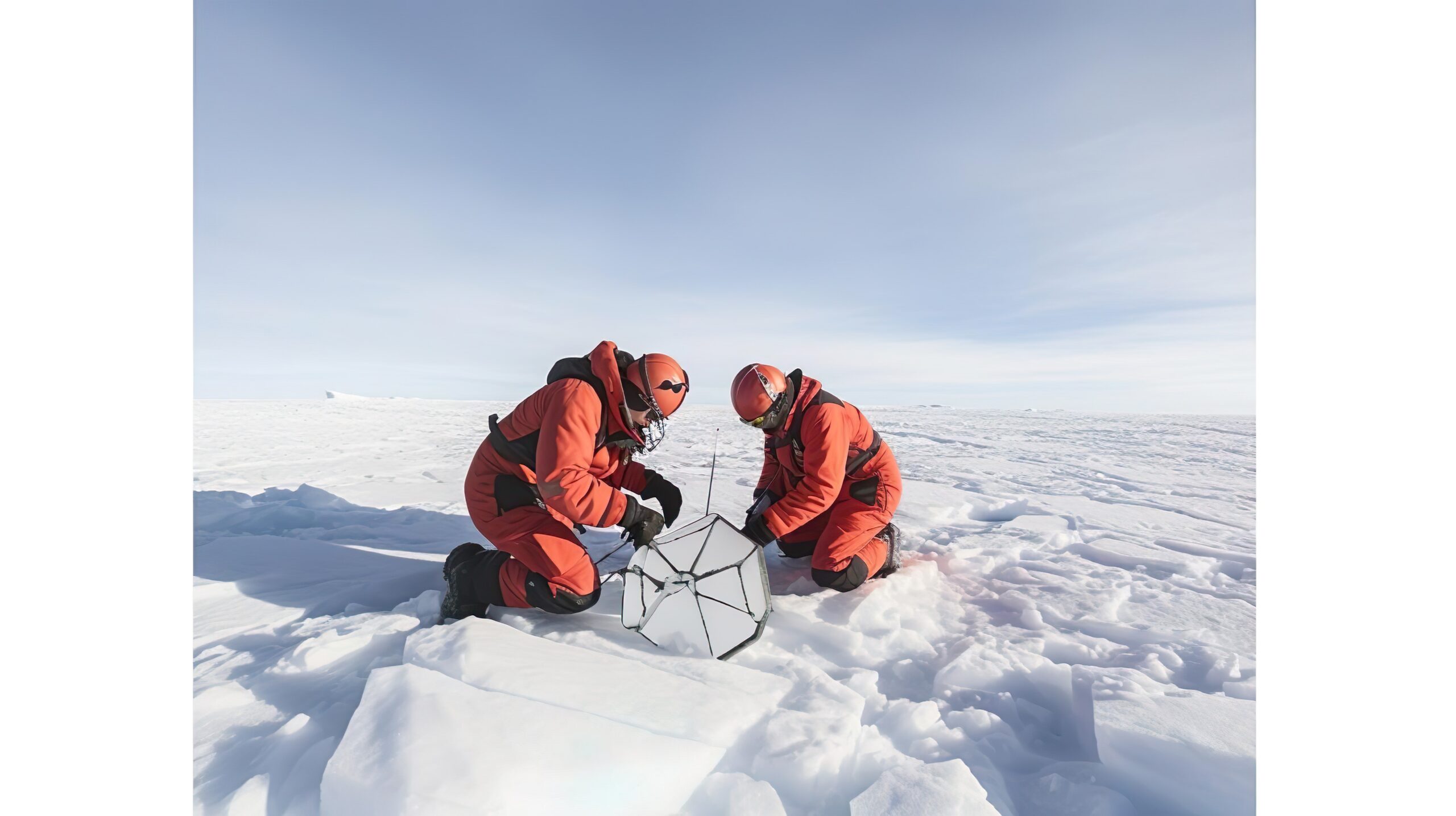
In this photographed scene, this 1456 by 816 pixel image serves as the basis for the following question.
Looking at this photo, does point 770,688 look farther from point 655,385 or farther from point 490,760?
point 655,385

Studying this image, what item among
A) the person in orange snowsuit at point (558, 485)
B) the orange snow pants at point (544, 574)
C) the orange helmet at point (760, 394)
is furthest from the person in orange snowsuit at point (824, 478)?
the orange snow pants at point (544, 574)

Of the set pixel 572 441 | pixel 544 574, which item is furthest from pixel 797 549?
pixel 572 441

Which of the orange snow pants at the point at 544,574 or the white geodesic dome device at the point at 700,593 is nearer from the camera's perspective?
the white geodesic dome device at the point at 700,593

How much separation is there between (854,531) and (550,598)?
1.64 m

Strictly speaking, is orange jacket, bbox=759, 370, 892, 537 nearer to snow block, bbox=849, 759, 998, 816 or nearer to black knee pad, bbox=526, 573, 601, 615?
black knee pad, bbox=526, 573, 601, 615

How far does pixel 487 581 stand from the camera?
8.51 feet

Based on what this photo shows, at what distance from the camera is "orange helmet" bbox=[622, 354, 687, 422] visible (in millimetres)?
2662

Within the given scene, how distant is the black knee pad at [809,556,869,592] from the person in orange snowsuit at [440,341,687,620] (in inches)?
37.0

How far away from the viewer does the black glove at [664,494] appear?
3453 mm

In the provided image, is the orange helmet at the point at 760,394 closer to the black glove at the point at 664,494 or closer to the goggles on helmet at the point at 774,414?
the goggles on helmet at the point at 774,414

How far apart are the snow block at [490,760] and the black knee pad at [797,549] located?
1963 mm

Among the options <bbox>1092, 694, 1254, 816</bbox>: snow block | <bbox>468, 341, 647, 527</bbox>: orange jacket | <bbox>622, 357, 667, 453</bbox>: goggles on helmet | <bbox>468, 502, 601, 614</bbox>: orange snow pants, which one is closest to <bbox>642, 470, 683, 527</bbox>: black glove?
<bbox>468, 341, 647, 527</bbox>: orange jacket

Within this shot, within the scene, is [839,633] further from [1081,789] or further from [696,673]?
[1081,789]

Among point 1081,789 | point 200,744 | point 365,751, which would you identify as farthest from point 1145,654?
point 200,744
